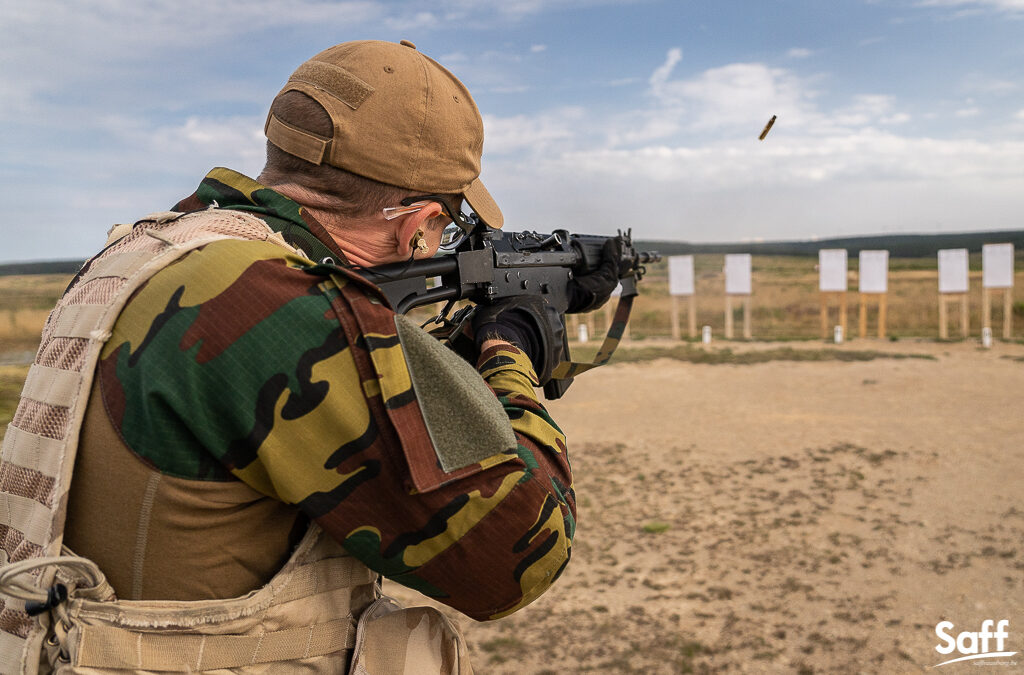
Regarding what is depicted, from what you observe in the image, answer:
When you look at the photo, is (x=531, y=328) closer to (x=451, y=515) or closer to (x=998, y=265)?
(x=451, y=515)

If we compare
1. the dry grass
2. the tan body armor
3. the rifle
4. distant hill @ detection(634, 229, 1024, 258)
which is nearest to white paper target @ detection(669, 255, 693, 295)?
the dry grass

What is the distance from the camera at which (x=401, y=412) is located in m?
0.99

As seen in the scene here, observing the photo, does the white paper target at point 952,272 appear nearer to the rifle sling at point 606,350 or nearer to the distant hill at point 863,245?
the rifle sling at point 606,350

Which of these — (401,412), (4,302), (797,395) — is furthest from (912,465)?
(4,302)

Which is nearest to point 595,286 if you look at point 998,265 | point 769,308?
point 998,265

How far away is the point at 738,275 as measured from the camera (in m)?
15.3

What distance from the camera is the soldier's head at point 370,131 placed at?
4.24ft

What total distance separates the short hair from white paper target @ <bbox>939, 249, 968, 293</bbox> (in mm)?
15435

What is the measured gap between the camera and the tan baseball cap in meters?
1.29

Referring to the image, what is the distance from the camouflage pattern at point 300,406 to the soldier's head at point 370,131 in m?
0.31

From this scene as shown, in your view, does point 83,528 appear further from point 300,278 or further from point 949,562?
point 949,562

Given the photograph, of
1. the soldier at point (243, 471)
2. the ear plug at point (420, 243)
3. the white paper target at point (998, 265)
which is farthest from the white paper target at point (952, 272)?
the soldier at point (243, 471)

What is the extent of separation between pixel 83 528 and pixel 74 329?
28 cm

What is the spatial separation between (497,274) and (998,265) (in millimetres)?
14903
